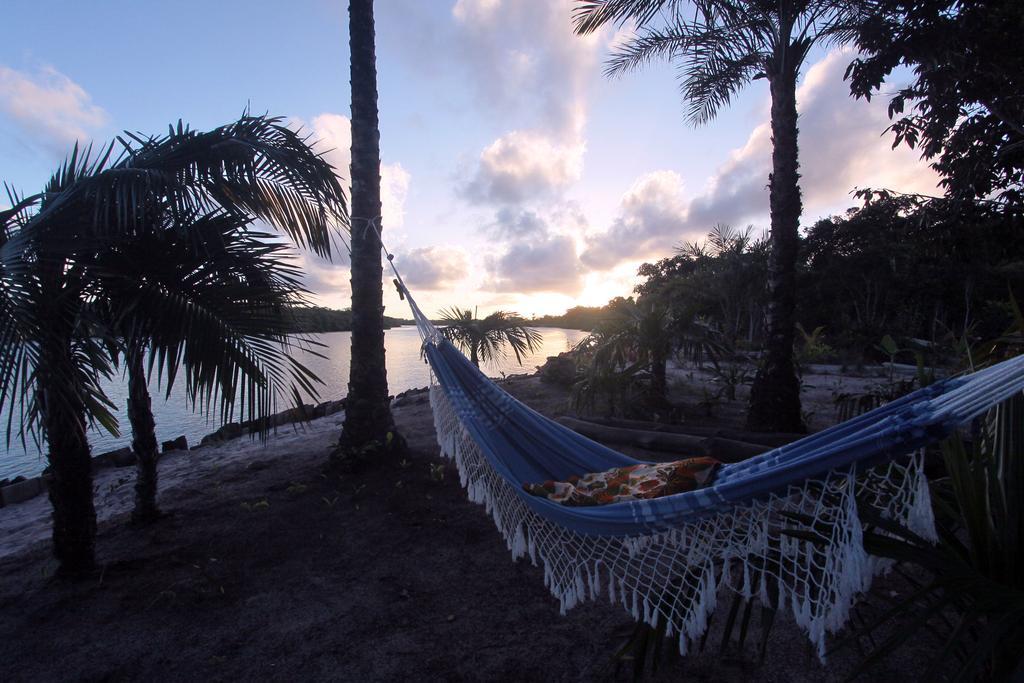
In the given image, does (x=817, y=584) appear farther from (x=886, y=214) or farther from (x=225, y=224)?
(x=886, y=214)

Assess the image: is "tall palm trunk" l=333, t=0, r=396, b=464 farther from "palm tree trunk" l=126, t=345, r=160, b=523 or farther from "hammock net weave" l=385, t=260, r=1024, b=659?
"hammock net weave" l=385, t=260, r=1024, b=659

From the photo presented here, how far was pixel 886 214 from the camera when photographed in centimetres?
1155

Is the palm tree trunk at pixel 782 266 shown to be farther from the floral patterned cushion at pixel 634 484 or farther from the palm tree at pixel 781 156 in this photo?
the floral patterned cushion at pixel 634 484

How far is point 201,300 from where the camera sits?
2.14 m

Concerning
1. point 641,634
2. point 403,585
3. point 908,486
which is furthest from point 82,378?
point 908,486

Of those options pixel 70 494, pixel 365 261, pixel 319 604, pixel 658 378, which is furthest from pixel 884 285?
pixel 70 494

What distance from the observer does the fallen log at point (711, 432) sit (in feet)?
10.5

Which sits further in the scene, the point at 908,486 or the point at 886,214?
the point at 886,214

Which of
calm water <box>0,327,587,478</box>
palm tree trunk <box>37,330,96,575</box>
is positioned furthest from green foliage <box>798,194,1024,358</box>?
palm tree trunk <box>37,330,96,575</box>

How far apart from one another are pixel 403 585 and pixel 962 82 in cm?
548

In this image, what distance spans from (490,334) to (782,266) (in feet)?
10.7

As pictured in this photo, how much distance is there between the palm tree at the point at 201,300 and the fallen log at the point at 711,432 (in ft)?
8.07

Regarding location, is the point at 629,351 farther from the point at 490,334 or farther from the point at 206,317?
the point at 206,317

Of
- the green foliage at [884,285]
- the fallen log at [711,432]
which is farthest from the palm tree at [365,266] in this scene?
the green foliage at [884,285]
